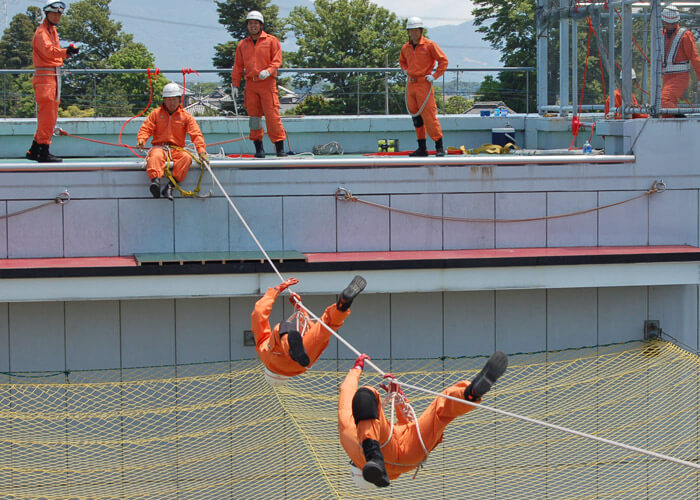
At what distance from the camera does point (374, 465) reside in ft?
19.4

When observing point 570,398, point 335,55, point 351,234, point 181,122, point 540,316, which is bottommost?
point 570,398

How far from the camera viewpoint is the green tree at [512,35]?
112 feet

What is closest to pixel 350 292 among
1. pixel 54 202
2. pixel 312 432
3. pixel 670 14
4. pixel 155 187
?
pixel 312 432

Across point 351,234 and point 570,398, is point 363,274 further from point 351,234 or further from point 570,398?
point 570,398

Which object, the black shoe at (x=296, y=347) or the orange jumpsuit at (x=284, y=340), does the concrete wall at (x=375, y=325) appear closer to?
the orange jumpsuit at (x=284, y=340)

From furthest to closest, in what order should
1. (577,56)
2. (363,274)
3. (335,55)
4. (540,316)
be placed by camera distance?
(335,55)
(577,56)
(540,316)
(363,274)

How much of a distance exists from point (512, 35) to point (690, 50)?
116 ft

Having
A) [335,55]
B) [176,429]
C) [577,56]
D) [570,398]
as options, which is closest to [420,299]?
[570,398]

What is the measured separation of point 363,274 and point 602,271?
2303mm

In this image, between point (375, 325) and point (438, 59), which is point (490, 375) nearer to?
point (375, 325)

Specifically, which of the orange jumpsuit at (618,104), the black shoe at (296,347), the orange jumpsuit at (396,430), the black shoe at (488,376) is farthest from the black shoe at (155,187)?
the orange jumpsuit at (618,104)

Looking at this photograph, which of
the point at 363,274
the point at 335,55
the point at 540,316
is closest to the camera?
the point at 363,274

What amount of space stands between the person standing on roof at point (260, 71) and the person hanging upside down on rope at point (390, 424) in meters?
5.24

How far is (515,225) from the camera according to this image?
996 centimetres
